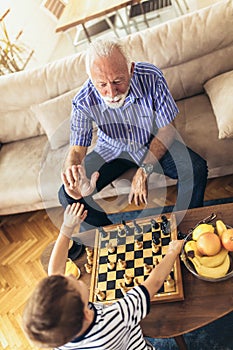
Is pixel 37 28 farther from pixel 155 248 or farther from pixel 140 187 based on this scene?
pixel 155 248

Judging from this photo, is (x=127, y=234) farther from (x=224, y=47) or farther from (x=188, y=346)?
(x=224, y=47)

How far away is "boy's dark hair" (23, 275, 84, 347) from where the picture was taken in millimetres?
1057

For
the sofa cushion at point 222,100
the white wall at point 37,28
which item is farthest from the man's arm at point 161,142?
the white wall at point 37,28

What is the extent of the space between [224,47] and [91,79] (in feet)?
2.68

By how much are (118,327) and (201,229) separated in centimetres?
50

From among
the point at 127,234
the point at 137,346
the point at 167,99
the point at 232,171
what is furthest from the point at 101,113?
the point at 137,346

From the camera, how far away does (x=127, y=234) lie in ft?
5.65

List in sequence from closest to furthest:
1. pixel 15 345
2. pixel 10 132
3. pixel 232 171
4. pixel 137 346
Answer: pixel 137 346 → pixel 15 345 → pixel 232 171 → pixel 10 132

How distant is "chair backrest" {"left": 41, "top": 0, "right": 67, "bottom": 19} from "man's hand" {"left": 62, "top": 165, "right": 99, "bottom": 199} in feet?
10.5

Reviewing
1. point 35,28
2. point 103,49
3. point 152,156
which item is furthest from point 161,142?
point 35,28

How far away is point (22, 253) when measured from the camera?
7.92ft

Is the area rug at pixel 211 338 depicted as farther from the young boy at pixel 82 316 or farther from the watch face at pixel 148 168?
the watch face at pixel 148 168

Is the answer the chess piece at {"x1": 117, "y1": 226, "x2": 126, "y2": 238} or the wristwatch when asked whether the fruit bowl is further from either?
the wristwatch

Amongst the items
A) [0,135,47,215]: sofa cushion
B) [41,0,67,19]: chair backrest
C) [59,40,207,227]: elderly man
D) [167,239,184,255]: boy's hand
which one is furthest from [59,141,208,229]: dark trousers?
[41,0,67,19]: chair backrest
